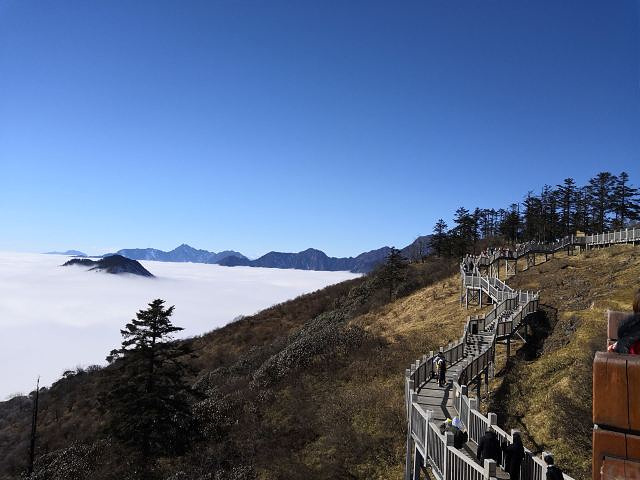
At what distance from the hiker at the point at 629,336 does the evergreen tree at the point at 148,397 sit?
79.6ft

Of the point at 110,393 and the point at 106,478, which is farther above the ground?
the point at 110,393

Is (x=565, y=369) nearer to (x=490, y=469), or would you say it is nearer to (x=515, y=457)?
(x=515, y=457)

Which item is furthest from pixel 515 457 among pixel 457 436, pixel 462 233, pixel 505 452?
pixel 462 233

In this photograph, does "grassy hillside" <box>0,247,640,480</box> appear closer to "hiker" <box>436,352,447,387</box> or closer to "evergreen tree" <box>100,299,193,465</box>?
"evergreen tree" <box>100,299,193,465</box>

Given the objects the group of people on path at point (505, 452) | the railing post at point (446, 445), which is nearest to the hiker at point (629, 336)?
the group of people on path at point (505, 452)

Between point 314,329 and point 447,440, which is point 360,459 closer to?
point 447,440

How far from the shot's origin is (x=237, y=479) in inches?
704

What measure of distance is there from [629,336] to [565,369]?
19.8 m

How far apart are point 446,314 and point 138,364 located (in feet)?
75.5

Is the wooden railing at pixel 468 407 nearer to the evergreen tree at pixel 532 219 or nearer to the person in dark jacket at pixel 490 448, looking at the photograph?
the person in dark jacket at pixel 490 448

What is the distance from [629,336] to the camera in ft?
7.07

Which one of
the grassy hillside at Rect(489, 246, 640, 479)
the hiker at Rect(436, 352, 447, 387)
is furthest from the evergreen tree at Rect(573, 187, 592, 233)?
the hiker at Rect(436, 352, 447, 387)

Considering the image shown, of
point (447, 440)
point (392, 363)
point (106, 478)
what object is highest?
point (447, 440)

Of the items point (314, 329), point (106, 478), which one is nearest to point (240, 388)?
point (106, 478)
